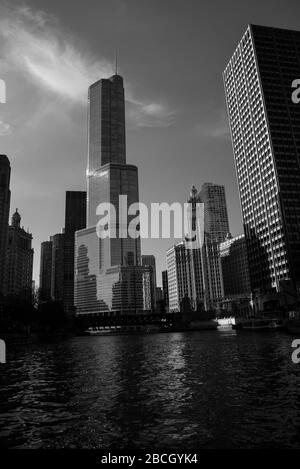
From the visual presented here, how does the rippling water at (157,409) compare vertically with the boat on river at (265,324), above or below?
below

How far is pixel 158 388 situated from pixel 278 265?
177745mm

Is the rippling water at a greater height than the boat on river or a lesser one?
lesser

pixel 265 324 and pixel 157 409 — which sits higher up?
pixel 265 324

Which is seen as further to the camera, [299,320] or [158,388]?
[299,320]

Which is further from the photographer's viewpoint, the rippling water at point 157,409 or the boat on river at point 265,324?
the boat on river at point 265,324

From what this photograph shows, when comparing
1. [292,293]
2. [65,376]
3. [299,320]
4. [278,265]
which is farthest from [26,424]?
[278,265]

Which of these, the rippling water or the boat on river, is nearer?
Answer: the rippling water

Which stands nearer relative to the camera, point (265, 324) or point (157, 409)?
→ point (157, 409)

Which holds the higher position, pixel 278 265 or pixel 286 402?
pixel 278 265
